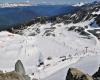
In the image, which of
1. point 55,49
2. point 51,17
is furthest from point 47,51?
point 51,17

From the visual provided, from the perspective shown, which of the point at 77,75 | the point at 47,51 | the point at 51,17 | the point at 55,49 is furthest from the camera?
the point at 51,17

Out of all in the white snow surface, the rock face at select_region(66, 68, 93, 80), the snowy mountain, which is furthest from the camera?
the white snow surface

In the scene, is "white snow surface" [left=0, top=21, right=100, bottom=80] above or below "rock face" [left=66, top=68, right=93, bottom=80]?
below

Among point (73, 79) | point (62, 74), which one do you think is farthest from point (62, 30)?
point (73, 79)

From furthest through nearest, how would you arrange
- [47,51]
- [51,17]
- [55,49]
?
1. [51,17]
2. [55,49]
3. [47,51]

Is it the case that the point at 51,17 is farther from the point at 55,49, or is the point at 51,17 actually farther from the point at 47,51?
the point at 47,51

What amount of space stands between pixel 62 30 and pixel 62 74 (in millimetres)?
42349

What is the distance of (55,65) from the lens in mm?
45250

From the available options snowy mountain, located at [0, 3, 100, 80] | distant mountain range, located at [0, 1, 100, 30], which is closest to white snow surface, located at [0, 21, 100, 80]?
snowy mountain, located at [0, 3, 100, 80]

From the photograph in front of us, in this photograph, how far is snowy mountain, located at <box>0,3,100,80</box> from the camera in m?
43.1

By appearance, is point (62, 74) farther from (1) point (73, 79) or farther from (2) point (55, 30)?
(2) point (55, 30)

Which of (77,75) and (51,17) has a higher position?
(77,75)

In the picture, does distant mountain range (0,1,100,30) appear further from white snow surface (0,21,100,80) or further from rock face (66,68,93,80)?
rock face (66,68,93,80)

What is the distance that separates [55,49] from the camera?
5928 cm
